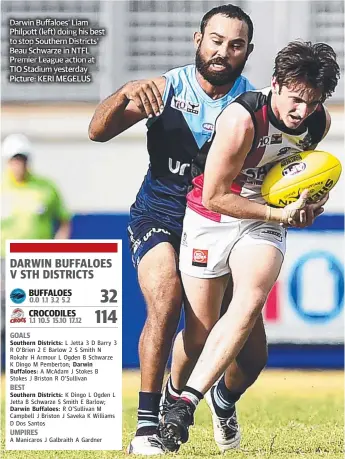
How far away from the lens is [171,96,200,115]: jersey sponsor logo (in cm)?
596

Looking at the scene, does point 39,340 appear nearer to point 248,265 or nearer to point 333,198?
point 248,265

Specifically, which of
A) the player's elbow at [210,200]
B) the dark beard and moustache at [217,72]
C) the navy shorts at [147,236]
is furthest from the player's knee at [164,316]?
the dark beard and moustache at [217,72]

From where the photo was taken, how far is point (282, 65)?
5.35 meters

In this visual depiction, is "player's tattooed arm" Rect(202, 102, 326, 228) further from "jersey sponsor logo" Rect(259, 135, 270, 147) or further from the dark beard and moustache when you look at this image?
the dark beard and moustache

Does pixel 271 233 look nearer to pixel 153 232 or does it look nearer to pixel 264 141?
pixel 264 141

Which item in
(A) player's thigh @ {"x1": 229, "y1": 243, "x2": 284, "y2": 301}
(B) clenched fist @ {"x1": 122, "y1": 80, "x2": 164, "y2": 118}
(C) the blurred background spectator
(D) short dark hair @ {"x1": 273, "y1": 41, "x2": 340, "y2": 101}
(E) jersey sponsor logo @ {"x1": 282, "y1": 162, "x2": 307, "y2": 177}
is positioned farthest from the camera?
(C) the blurred background spectator

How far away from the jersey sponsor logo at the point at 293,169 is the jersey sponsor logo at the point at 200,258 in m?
0.51

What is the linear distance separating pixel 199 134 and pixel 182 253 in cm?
56

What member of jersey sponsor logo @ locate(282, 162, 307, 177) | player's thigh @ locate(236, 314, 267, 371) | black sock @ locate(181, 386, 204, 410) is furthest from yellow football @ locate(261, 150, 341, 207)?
black sock @ locate(181, 386, 204, 410)

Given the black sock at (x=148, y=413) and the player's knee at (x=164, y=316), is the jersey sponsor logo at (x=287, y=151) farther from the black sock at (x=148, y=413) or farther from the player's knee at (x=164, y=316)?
the black sock at (x=148, y=413)

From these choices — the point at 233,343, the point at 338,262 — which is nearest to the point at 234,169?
the point at 233,343

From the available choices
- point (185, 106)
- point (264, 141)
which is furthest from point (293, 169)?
point (185, 106)

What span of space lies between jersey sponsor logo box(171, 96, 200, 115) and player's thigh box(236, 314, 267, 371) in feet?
3.35

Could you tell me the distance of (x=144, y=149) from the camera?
9492mm
